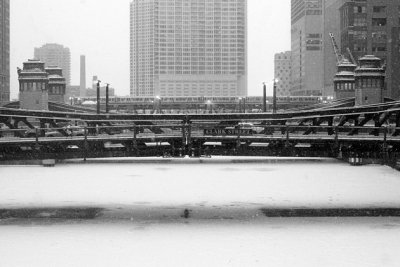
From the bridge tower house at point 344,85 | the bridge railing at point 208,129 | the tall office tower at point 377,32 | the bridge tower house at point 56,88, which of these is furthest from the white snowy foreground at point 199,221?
the tall office tower at point 377,32

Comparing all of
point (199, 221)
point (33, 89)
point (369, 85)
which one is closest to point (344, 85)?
point (369, 85)

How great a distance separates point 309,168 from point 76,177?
60.8ft

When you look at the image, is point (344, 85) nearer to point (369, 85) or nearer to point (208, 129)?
point (369, 85)

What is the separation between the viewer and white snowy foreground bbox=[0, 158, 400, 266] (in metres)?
23.4

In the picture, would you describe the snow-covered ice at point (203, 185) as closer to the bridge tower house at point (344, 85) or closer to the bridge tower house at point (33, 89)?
the bridge tower house at point (33, 89)

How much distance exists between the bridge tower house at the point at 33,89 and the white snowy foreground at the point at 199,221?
24725mm

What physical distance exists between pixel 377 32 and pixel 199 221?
141 metres

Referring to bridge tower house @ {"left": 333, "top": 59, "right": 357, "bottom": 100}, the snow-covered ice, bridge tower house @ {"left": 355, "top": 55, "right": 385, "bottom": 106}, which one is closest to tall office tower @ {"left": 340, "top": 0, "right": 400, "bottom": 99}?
bridge tower house @ {"left": 333, "top": 59, "right": 357, "bottom": 100}

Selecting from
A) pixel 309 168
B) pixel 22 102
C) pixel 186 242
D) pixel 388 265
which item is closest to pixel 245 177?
pixel 309 168

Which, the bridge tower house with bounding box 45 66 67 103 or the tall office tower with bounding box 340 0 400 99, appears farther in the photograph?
the tall office tower with bounding box 340 0 400 99

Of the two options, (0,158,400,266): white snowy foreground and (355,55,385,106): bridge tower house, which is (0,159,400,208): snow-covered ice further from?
(355,55,385,106): bridge tower house

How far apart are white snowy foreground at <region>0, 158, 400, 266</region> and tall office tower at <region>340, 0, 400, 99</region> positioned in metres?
106

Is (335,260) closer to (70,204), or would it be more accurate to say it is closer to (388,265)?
(388,265)

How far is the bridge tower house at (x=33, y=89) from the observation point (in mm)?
76188
